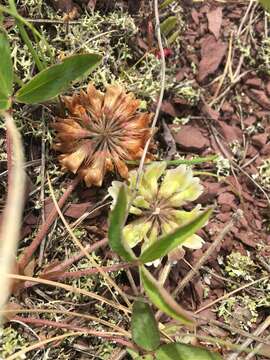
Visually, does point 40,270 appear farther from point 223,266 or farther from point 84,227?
point 223,266

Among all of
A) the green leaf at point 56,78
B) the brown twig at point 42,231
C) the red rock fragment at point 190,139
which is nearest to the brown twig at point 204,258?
the red rock fragment at point 190,139

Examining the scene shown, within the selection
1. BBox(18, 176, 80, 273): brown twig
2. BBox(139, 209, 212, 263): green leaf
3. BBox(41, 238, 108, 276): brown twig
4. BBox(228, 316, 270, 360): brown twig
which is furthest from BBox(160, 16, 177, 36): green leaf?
BBox(228, 316, 270, 360): brown twig

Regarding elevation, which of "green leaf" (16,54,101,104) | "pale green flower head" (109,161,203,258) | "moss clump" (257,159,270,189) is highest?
"green leaf" (16,54,101,104)

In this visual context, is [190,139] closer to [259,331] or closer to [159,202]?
[159,202]

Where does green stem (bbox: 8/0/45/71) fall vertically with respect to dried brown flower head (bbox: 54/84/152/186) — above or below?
above

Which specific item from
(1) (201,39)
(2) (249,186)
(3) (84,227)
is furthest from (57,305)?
(1) (201,39)

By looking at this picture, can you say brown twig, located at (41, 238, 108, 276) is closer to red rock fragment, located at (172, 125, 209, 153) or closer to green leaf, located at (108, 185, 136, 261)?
green leaf, located at (108, 185, 136, 261)
